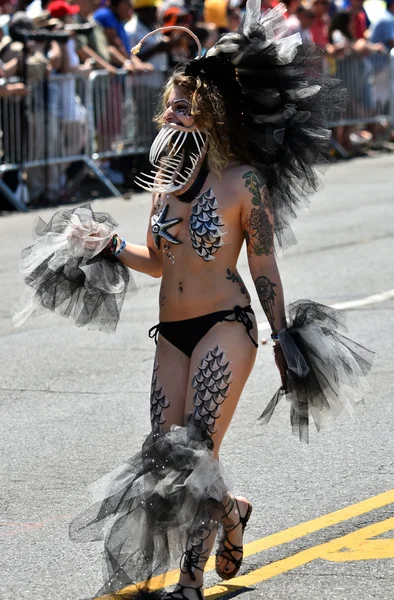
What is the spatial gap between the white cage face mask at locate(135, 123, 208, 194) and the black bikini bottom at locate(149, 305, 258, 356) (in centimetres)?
51

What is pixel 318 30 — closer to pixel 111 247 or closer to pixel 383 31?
pixel 383 31

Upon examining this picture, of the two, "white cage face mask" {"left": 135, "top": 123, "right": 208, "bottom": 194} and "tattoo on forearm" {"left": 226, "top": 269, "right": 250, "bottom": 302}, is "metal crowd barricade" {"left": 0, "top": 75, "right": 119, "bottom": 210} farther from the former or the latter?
"tattoo on forearm" {"left": 226, "top": 269, "right": 250, "bottom": 302}

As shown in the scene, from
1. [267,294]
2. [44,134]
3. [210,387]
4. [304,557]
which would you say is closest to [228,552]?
[304,557]

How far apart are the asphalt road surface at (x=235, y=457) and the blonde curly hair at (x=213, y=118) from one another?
1.64 metres

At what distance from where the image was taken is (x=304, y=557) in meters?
4.77

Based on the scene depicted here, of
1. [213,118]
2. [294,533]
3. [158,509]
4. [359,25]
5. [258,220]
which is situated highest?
[213,118]

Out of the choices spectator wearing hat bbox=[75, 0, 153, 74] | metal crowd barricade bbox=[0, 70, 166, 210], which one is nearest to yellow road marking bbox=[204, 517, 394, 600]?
metal crowd barricade bbox=[0, 70, 166, 210]

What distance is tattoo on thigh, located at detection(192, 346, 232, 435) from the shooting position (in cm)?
429

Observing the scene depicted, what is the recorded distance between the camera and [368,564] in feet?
15.3

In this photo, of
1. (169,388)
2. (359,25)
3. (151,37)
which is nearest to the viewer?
(169,388)

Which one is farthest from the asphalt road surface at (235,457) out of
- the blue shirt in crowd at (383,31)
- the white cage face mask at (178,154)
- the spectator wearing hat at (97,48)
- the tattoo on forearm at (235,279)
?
the blue shirt in crowd at (383,31)

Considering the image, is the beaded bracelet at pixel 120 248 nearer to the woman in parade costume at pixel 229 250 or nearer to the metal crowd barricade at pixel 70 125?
the woman in parade costume at pixel 229 250

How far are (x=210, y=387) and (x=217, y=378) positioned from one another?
1.7 inches

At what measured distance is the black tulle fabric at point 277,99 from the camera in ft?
14.7
